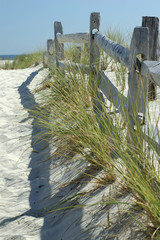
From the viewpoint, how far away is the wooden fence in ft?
7.20

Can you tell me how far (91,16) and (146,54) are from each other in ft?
→ 7.62

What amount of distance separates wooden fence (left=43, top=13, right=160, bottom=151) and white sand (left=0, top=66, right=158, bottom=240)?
0.55m

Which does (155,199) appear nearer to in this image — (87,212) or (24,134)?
(87,212)

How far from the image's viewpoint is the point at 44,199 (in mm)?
2582

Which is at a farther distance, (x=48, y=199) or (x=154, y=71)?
(x=48, y=199)

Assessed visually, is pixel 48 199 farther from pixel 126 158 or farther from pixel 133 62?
pixel 133 62

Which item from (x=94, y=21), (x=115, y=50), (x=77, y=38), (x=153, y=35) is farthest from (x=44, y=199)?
(x=77, y=38)

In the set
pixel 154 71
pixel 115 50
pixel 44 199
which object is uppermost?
pixel 115 50

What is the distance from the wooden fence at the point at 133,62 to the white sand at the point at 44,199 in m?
0.55

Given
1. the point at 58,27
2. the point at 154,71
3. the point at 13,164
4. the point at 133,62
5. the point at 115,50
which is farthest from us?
the point at 58,27

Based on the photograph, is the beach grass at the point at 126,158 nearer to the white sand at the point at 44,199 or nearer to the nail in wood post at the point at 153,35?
the white sand at the point at 44,199

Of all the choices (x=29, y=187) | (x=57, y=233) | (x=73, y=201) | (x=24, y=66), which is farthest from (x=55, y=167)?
(x=24, y=66)

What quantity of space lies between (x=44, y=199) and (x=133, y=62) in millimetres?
1386

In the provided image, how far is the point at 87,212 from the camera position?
6.73ft
